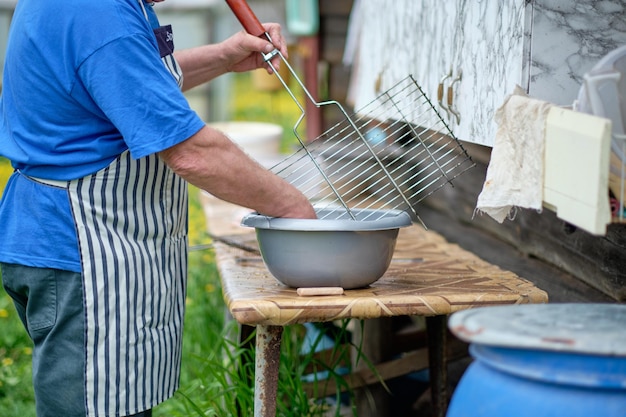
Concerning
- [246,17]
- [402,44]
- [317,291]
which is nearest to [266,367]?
[317,291]

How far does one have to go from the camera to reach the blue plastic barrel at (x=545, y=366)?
57.3 inches

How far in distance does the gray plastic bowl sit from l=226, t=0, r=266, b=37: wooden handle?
2.02 feet

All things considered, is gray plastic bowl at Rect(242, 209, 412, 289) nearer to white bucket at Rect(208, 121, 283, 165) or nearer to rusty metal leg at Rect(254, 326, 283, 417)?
rusty metal leg at Rect(254, 326, 283, 417)

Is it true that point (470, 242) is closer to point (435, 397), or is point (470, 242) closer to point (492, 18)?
point (435, 397)

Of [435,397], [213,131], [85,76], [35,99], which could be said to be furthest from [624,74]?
[435,397]

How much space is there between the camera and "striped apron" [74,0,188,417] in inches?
92.9

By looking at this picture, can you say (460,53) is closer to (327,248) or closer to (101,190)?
(327,248)

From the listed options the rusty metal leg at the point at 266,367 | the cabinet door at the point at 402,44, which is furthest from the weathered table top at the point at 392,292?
the cabinet door at the point at 402,44

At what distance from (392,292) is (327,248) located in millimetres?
247

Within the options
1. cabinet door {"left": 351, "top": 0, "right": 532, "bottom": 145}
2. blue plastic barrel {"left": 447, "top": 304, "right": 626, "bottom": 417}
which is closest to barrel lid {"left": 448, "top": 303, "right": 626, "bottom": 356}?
blue plastic barrel {"left": 447, "top": 304, "right": 626, "bottom": 417}

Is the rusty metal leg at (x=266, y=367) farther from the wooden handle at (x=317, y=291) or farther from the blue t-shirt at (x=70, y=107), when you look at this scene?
the blue t-shirt at (x=70, y=107)

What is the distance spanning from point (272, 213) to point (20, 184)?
70 cm

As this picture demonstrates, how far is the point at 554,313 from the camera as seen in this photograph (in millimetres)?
1658

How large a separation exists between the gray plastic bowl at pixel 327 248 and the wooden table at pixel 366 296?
0.05m
